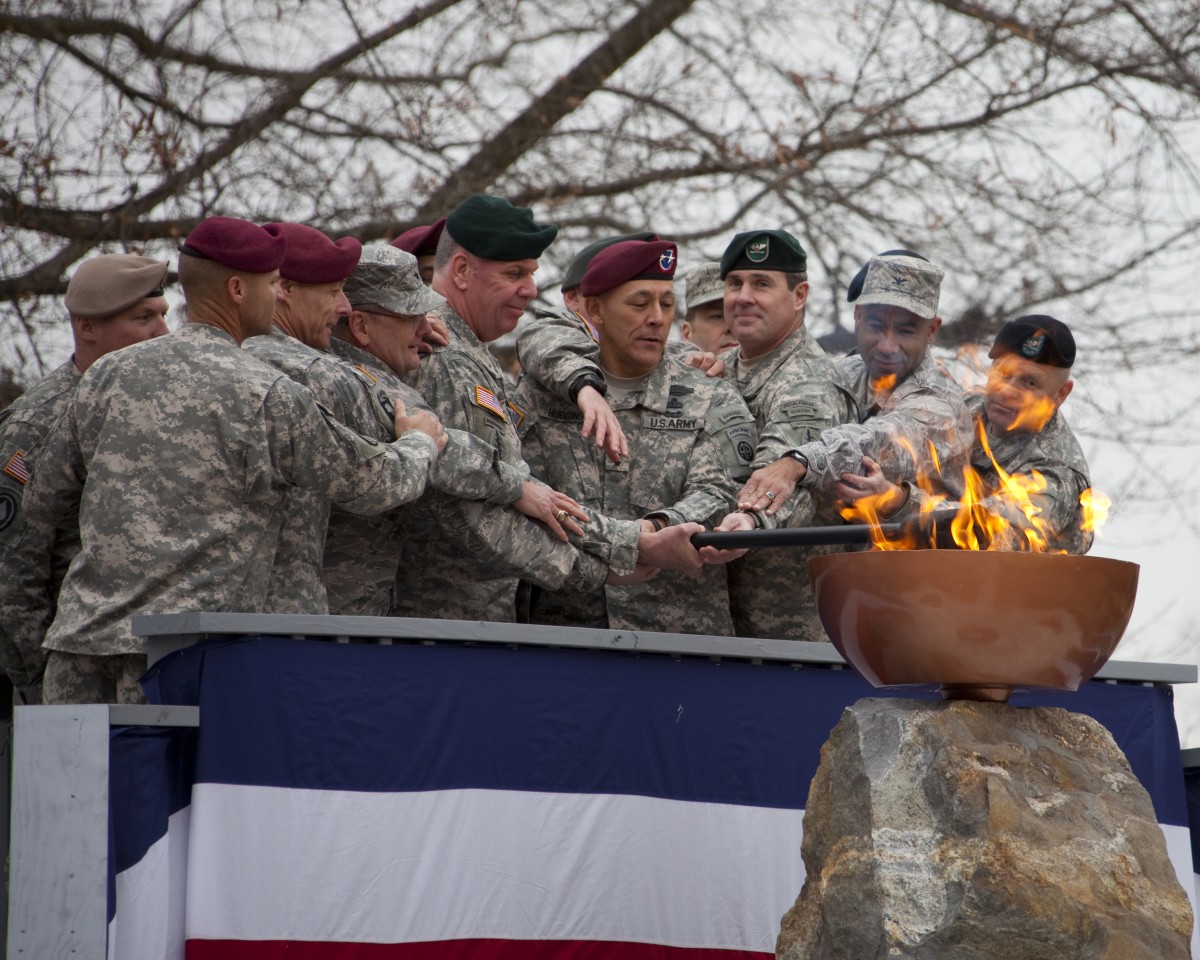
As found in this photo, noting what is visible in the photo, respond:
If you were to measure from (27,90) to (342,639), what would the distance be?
618cm

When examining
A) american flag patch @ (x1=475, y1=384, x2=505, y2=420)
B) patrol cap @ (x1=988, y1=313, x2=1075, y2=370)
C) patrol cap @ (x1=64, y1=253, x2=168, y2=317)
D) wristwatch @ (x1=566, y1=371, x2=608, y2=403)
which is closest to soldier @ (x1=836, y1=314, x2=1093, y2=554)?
patrol cap @ (x1=988, y1=313, x2=1075, y2=370)

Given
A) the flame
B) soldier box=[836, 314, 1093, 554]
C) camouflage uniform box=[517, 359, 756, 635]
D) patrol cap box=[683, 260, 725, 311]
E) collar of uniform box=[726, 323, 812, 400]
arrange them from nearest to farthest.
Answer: the flame
camouflage uniform box=[517, 359, 756, 635]
soldier box=[836, 314, 1093, 554]
collar of uniform box=[726, 323, 812, 400]
patrol cap box=[683, 260, 725, 311]

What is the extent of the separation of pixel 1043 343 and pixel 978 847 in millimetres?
2499

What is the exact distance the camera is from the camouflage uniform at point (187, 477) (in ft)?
12.7

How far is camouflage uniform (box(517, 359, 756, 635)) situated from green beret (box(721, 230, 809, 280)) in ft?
1.52

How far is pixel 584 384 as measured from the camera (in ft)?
16.5

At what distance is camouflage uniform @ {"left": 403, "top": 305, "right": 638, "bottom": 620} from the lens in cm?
457

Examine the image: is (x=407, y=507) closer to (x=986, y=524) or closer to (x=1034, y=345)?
(x=986, y=524)

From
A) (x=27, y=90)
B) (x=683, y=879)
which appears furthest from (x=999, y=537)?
(x=27, y=90)

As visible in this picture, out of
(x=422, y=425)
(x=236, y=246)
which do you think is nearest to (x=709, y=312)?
(x=422, y=425)

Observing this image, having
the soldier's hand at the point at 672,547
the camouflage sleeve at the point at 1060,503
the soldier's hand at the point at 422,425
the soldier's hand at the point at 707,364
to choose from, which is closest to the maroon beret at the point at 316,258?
the soldier's hand at the point at 422,425

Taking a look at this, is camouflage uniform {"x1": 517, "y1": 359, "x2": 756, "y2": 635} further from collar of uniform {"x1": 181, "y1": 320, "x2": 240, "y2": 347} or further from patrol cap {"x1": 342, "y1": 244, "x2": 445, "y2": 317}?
collar of uniform {"x1": 181, "y1": 320, "x2": 240, "y2": 347}

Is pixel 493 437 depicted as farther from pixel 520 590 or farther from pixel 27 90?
pixel 27 90

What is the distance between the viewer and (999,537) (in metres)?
3.60
